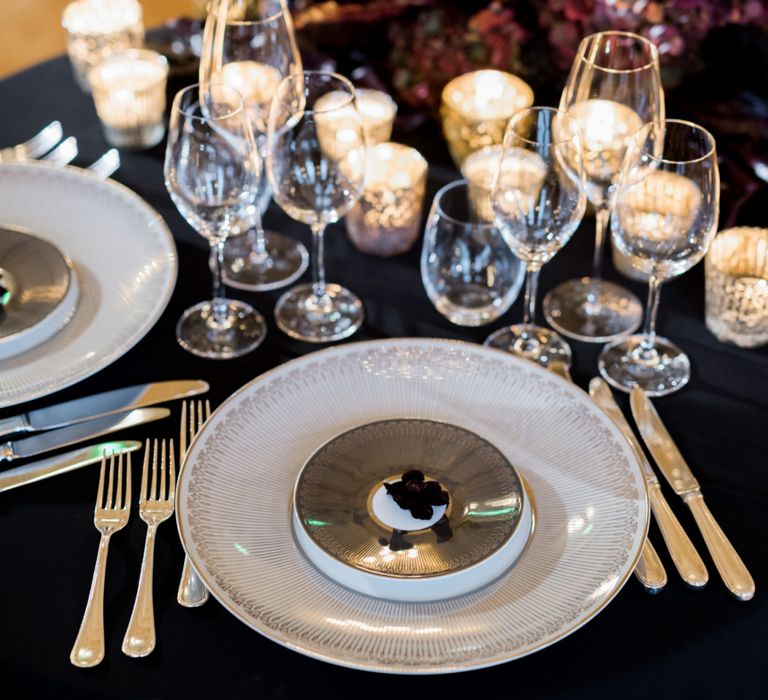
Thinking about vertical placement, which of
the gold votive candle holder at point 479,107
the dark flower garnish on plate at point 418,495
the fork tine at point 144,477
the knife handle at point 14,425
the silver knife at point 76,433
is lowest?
the silver knife at point 76,433

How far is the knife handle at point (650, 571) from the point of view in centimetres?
82

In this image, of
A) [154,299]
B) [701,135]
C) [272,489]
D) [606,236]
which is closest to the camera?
[272,489]

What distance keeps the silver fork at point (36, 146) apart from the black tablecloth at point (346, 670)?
43 centimetres

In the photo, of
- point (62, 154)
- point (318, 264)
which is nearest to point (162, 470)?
point (318, 264)

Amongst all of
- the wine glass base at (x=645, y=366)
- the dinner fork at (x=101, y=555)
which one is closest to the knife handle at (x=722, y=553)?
the wine glass base at (x=645, y=366)

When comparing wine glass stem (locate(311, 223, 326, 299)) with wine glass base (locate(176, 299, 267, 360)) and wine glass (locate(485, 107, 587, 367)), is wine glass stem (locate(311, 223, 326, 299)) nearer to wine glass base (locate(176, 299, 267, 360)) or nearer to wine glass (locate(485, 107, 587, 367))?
wine glass base (locate(176, 299, 267, 360))

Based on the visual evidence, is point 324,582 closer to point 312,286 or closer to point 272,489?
point 272,489

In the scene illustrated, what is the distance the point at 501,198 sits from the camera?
1.03 m

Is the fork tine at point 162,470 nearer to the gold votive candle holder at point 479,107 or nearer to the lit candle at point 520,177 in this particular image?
the lit candle at point 520,177

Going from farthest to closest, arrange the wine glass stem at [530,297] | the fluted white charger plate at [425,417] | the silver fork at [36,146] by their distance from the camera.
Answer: the silver fork at [36,146], the wine glass stem at [530,297], the fluted white charger plate at [425,417]

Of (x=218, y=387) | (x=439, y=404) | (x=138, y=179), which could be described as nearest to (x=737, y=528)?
(x=439, y=404)

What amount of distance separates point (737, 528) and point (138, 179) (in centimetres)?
88

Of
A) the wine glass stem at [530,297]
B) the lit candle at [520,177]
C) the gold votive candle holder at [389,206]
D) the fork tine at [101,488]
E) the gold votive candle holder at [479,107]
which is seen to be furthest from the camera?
the gold votive candle holder at [479,107]

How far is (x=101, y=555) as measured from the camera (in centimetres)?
84
